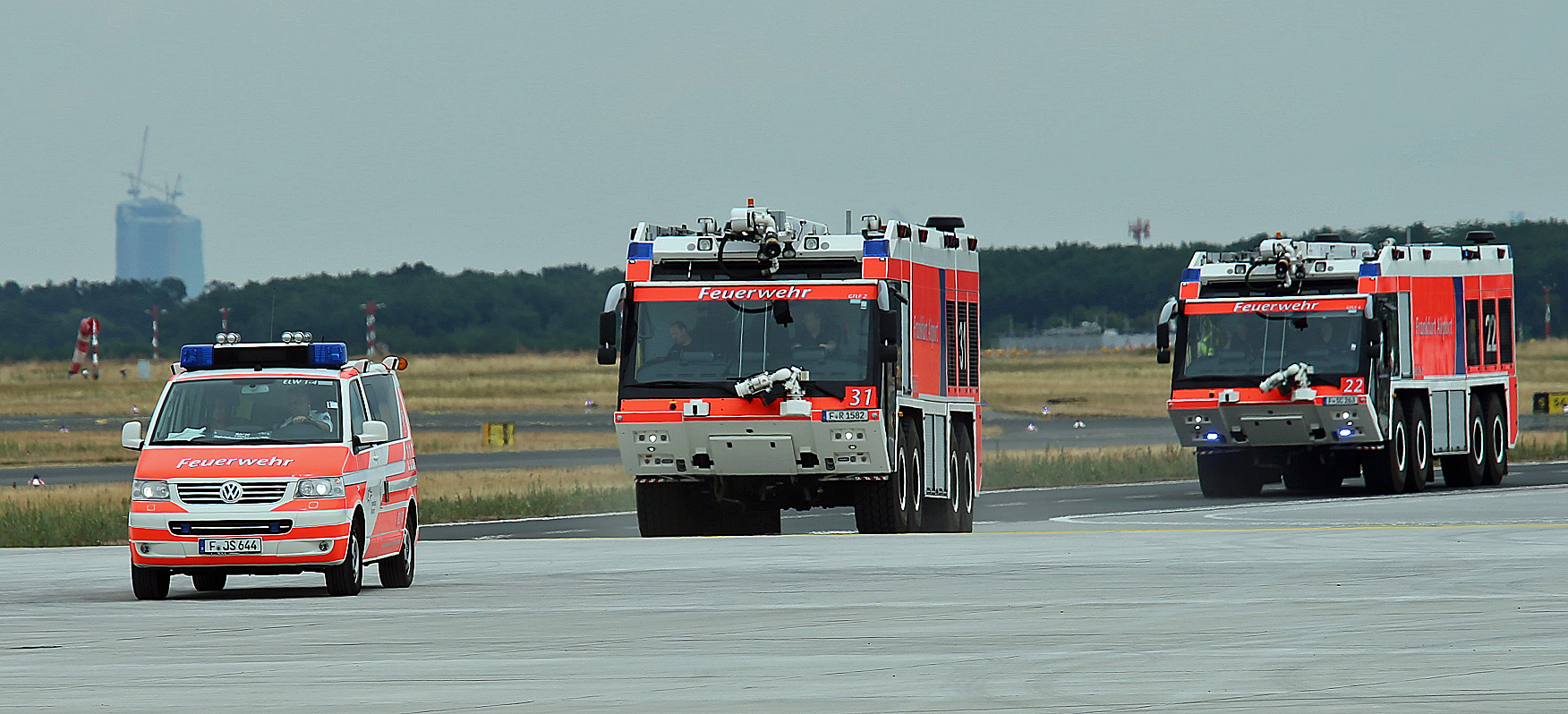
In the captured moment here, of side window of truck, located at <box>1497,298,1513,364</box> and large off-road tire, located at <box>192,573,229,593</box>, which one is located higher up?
side window of truck, located at <box>1497,298,1513,364</box>

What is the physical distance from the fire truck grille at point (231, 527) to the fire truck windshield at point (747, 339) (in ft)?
24.1

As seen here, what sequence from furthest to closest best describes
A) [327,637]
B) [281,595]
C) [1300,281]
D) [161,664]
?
[1300,281] → [281,595] → [327,637] → [161,664]

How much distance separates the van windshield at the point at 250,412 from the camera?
16.6 m

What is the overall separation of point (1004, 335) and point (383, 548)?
143 m

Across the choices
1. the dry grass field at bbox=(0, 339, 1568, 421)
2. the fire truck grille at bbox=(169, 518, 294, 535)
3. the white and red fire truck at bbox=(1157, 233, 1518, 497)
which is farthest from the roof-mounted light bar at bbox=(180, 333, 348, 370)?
the dry grass field at bbox=(0, 339, 1568, 421)

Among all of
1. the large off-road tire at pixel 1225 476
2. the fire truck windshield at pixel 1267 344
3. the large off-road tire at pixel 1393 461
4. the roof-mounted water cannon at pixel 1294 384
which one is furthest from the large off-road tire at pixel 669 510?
the large off-road tire at pixel 1393 461

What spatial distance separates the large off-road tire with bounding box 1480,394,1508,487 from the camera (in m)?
35.5

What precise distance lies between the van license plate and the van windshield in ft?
2.68

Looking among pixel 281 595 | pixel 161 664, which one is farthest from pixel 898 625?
pixel 281 595

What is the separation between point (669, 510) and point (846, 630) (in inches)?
427

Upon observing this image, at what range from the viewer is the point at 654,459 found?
23.2m

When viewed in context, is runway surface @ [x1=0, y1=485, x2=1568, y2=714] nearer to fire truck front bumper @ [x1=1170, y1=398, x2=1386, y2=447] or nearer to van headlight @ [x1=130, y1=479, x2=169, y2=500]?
van headlight @ [x1=130, y1=479, x2=169, y2=500]

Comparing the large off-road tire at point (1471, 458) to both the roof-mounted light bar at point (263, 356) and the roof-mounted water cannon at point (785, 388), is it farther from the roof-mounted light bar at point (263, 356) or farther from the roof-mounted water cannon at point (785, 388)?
the roof-mounted light bar at point (263, 356)

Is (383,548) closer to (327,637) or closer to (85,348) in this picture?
(327,637)
